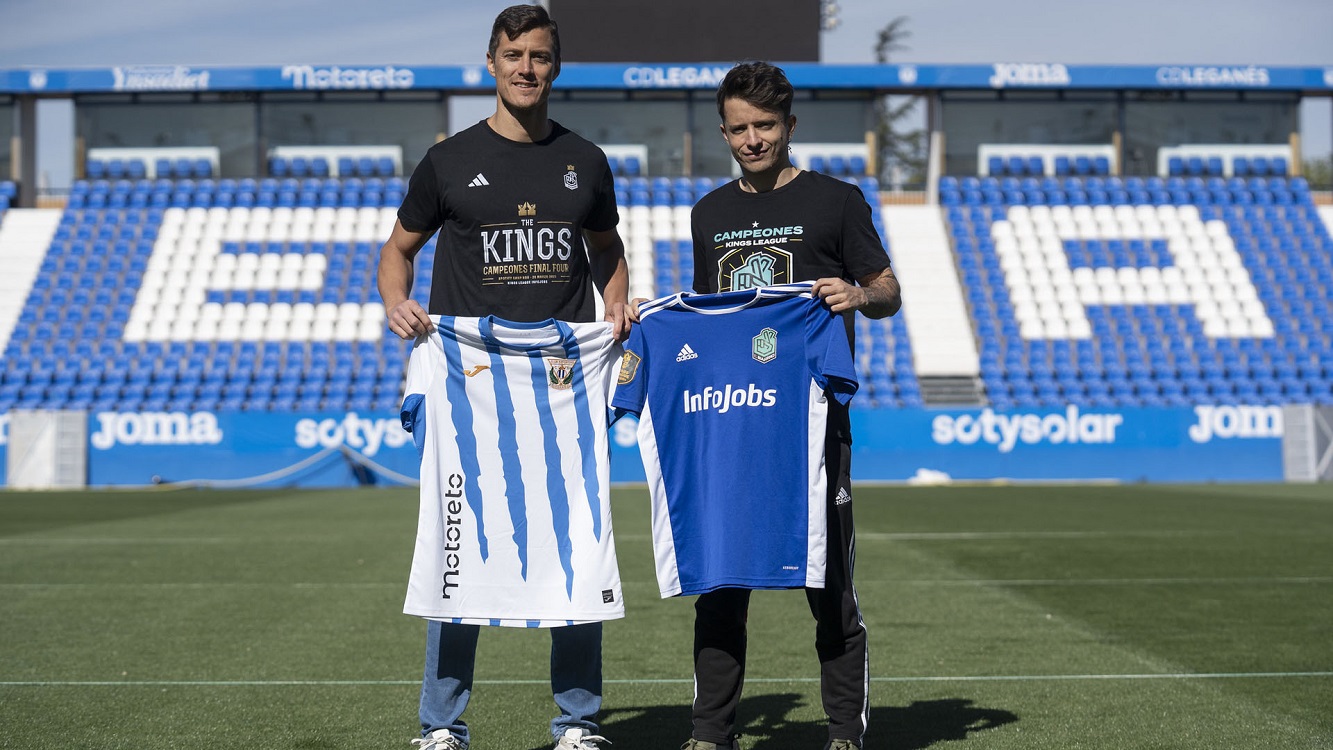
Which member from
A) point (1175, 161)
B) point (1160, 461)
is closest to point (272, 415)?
point (1160, 461)

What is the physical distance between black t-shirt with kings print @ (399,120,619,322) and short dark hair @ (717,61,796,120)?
42 centimetres

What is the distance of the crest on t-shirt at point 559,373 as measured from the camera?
378cm

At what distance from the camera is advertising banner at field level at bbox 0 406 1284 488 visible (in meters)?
19.7

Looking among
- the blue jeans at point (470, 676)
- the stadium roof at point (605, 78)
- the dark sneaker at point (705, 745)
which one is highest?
the stadium roof at point (605, 78)

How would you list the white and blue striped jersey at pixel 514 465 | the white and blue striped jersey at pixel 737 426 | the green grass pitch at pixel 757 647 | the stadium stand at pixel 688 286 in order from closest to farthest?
the white and blue striped jersey at pixel 737 426, the white and blue striped jersey at pixel 514 465, the green grass pitch at pixel 757 647, the stadium stand at pixel 688 286

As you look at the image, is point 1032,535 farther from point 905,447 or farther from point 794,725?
point 905,447

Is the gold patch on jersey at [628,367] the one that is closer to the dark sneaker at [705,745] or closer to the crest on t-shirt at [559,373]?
the crest on t-shirt at [559,373]

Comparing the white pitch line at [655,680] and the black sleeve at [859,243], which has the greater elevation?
the black sleeve at [859,243]

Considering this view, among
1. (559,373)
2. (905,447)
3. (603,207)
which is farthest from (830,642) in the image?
(905,447)

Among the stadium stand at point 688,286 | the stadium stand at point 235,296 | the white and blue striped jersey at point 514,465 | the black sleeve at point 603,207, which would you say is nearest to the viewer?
the white and blue striped jersey at point 514,465

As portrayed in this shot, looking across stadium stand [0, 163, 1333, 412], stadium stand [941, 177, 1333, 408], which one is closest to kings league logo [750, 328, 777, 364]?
stadium stand [0, 163, 1333, 412]

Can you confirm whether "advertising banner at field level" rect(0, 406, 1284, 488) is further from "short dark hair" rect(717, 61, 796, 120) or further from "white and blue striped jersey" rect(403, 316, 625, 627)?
"short dark hair" rect(717, 61, 796, 120)

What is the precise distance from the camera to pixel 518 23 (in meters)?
3.70

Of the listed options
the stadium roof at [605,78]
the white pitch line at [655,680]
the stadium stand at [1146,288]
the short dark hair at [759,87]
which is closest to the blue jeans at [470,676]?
the white pitch line at [655,680]
